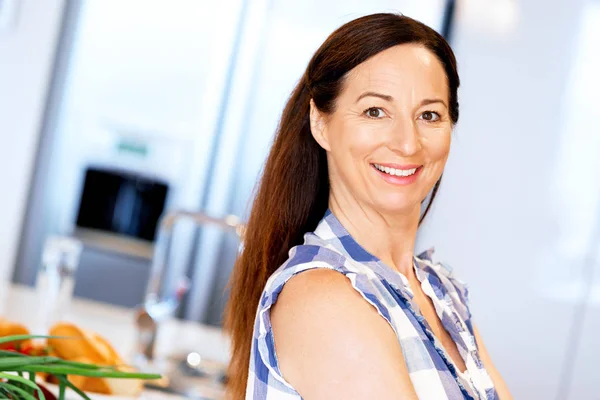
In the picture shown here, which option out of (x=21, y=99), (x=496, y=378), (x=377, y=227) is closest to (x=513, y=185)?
(x=21, y=99)

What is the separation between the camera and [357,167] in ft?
3.63

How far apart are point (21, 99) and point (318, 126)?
2453 millimetres

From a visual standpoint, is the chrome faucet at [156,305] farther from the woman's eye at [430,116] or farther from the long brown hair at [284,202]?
the woman's eye at [430,116]

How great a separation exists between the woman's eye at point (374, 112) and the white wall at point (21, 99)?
8.23 feet

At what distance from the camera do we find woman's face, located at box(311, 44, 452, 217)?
3.54 feet

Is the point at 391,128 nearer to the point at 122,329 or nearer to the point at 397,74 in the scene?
the point at 397,74

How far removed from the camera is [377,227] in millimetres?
1159

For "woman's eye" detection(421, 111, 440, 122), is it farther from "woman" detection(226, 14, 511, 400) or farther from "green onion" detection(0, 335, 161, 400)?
"green onion" detection(0, 335, 161, 400)

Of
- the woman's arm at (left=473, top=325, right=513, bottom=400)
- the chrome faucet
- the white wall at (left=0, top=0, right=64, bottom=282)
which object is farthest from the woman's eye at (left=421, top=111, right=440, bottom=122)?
the white wall at (left=0, top=0, right=64, bottom=282)

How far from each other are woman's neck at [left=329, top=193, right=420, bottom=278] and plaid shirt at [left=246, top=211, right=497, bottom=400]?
18 millimetres

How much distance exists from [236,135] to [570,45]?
123 centimetres

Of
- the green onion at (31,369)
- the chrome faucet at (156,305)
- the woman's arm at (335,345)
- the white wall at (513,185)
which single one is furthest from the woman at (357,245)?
the white wall at (513,185)

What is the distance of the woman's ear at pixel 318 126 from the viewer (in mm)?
1147

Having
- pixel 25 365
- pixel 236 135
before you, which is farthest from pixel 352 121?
pixel 236 135
